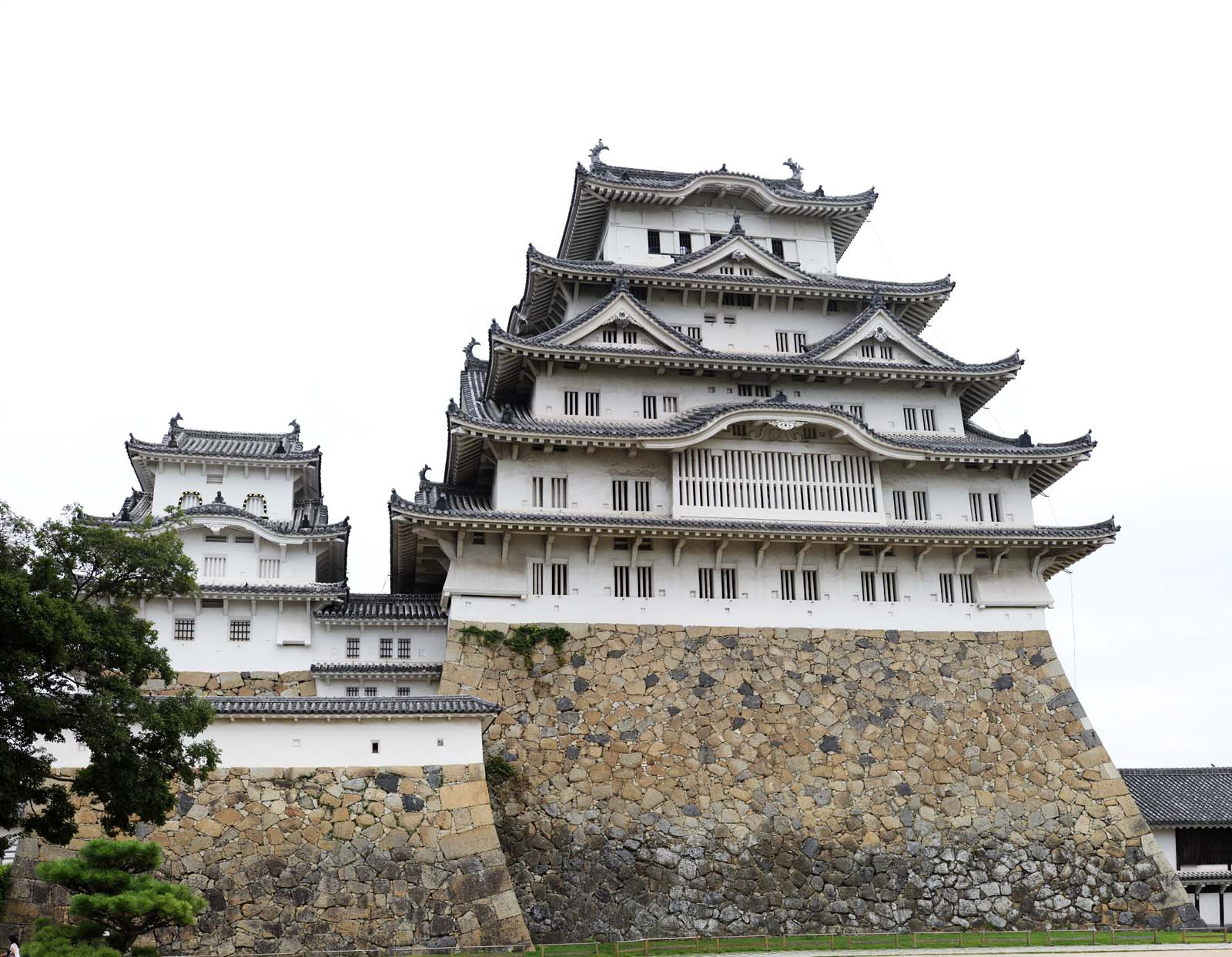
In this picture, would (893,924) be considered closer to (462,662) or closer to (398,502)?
(462,662)

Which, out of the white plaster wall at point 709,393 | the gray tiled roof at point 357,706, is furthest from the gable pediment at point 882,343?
the gray tiled roof at point 357,706

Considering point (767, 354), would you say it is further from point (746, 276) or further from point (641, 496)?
point (641, 496)

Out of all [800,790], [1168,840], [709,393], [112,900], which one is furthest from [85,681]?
[1168,840]

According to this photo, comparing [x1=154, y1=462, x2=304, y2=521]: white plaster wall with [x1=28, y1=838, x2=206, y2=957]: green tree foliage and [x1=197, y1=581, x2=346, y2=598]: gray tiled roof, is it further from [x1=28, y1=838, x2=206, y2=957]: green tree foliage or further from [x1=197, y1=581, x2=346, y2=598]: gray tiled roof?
[x1=28, y1=838, x2=206, y2=957]: green tree foliage

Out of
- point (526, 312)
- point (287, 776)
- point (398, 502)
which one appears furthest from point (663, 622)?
point (526, 312)

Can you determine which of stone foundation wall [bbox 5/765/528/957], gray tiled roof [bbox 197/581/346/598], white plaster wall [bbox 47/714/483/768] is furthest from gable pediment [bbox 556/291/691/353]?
stone foundation wall [bbox 5/765/528/957]

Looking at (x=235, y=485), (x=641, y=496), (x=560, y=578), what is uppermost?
(x=235, y=485)

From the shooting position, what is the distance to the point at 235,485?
3366 centimetres

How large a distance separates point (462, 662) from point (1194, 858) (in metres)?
21.0

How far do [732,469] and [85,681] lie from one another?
17.2 m

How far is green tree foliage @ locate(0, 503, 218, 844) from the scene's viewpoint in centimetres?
1794

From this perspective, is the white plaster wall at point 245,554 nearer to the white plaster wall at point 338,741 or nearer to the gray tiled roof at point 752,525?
the gray tiled roof at point 752,525

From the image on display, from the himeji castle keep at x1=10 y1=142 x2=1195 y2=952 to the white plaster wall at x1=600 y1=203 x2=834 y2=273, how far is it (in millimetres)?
2361

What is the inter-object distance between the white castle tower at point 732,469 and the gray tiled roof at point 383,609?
1331 millimetres
